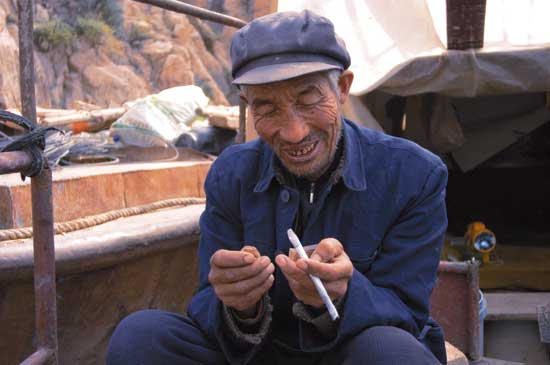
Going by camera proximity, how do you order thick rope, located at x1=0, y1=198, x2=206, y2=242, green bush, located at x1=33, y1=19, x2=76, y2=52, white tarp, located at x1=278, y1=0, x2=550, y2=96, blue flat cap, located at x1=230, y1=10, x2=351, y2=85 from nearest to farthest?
blue flat cap, located at x1=230, y1=10, x2=351, y2=85
thick rope, located at x1=0, y1=198, x2=206, y2=242
white tarp, located at x1=278, y1=0, x2=550, y2=96
green bush, located at x1=33, y1=19, x2=76, y2=52

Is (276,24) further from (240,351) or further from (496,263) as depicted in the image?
(496,263)

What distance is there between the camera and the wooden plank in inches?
175

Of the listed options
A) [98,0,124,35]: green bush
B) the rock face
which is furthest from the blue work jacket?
[98,0,124,35]: green bush

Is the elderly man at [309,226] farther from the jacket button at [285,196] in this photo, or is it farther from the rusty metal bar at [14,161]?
the rusty metal bar at [14,161]

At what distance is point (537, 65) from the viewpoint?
155 inches

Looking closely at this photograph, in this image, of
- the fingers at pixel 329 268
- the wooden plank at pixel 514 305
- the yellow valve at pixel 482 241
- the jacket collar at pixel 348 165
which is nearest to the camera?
the fingers at pixel 329 268

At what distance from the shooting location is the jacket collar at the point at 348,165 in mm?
1984

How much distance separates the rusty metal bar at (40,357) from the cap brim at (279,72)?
0.90m

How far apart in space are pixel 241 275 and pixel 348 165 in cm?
44

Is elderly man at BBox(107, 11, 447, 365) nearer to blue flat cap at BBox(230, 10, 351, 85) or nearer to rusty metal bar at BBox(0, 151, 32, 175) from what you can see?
blue flat cap at BBox(230, 10, 351, 85)

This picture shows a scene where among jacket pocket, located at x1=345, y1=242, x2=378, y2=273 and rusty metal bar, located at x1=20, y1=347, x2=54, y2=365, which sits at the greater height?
jacket pocket, located at x1=345, y1=242, x2=378, y2=273

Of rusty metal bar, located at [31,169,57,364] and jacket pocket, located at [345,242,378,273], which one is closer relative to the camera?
jacket pocket, located at [345,242,378,273]

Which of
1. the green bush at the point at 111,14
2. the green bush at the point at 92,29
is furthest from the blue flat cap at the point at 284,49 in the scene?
the green bush at the point at 111,14

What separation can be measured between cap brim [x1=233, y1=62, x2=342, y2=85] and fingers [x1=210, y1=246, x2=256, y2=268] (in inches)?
16.6
